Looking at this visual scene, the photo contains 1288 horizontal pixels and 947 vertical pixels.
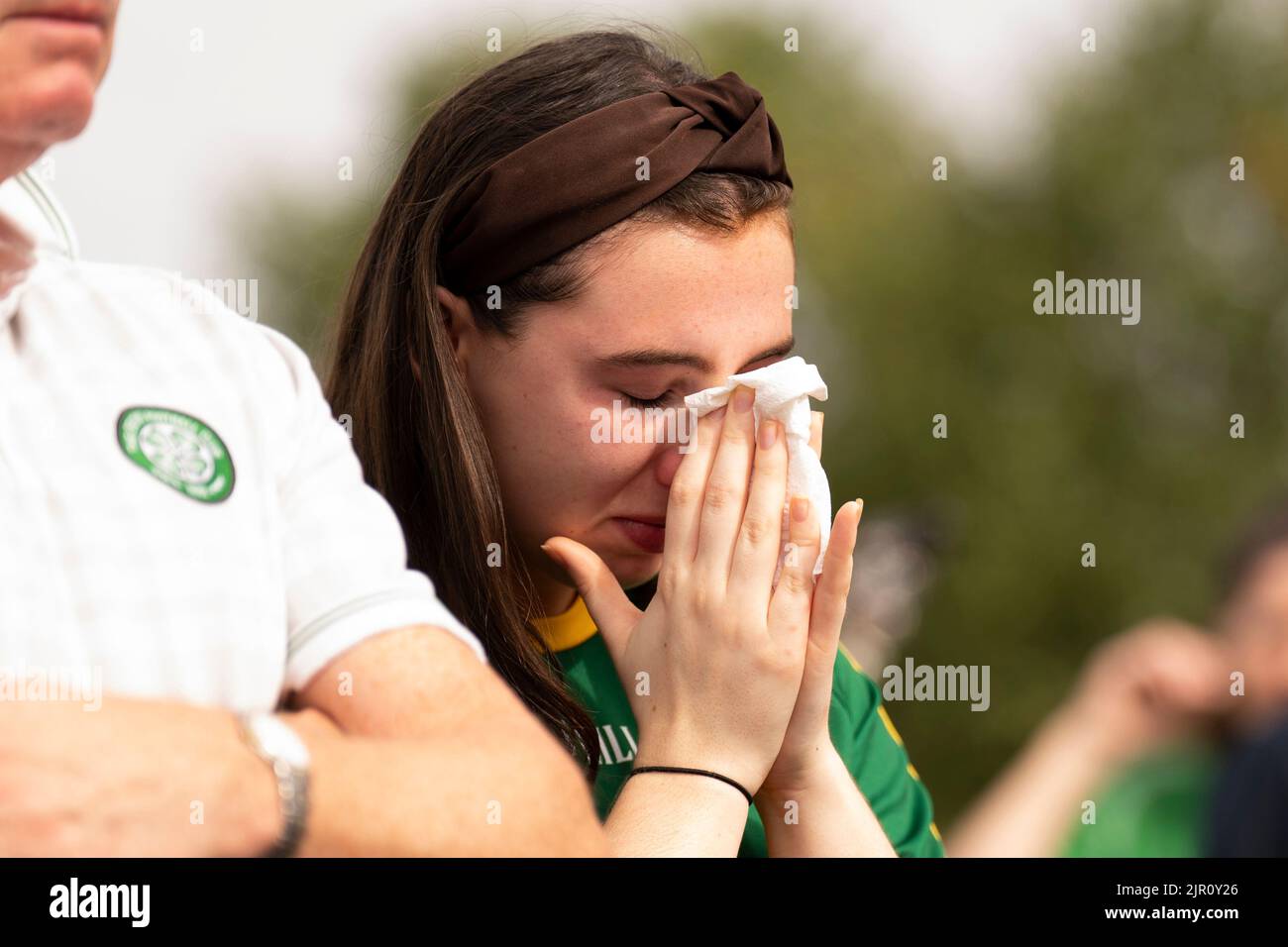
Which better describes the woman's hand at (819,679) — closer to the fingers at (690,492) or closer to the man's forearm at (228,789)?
the fingers at (690,492)

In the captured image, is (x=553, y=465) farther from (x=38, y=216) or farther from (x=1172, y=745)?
(x=1172, y=745)

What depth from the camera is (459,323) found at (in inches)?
85.9

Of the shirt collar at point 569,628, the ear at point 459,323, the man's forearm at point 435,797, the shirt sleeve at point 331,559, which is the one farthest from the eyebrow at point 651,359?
the man's forearm at point 435,797

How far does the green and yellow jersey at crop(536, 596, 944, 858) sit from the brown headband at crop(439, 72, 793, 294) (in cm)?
56

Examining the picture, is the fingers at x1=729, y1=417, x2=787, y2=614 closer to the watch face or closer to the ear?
the ear

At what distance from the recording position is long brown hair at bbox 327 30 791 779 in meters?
2.06

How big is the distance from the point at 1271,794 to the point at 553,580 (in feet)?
3.41

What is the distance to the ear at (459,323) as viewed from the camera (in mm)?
2164

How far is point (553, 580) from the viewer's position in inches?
89.3

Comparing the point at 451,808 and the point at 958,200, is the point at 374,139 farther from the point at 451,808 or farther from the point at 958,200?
the point at 958,200

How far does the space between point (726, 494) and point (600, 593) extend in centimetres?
22

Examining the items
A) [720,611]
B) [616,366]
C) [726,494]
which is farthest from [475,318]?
[720,611]
